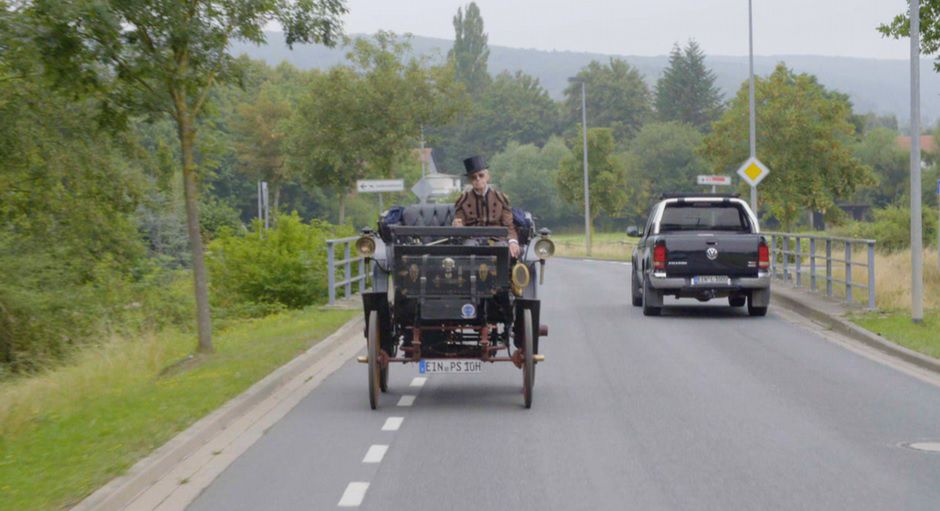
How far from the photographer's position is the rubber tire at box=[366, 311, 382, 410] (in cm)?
1187

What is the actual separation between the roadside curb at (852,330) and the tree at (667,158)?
100432 millimetres

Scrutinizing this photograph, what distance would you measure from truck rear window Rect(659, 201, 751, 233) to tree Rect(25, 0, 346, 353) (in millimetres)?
8402

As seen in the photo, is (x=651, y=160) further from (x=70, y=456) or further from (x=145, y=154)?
(x=70, y=456)

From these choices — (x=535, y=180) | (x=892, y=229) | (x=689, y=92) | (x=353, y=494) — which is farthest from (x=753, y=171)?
(x=689, y=92)

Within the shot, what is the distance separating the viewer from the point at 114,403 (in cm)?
1209

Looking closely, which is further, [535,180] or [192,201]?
[535,180]

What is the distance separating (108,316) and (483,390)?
47.0 feet

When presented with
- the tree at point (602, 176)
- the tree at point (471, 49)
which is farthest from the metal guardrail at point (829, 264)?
the tree at point (471, 49)

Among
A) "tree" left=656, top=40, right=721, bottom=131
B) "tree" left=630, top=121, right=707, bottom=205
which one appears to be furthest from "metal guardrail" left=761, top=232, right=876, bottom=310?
"tree" left=656, top=40, right=721, bottom=131

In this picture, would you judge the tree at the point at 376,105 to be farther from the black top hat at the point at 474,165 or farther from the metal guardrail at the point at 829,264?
the black top hat at the point at 474,165

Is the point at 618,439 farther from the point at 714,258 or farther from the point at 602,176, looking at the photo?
the point at 602,176

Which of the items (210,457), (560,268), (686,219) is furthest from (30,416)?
(560,268)

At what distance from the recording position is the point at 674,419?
11328 mm

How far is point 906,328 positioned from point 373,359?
917 cm
